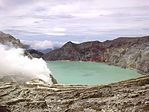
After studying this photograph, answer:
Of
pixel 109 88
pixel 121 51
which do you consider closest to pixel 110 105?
pixel 109 88

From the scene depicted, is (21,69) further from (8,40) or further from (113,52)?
(113,52)

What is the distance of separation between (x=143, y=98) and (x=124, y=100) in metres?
1.46

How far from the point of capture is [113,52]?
169 meters

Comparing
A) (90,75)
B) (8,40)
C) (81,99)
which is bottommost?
(90,75)

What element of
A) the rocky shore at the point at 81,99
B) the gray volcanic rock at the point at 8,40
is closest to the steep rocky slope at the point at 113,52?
the gray volcanic rock at the point at 8,40

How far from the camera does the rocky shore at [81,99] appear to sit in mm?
27781

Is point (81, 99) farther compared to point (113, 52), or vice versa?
point (113, 52)

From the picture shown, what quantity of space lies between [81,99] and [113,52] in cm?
13885

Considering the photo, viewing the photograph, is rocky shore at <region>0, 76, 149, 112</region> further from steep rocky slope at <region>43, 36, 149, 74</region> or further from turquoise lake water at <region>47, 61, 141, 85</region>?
steep rocky slope at <region>43, 36, 149, 74</region>

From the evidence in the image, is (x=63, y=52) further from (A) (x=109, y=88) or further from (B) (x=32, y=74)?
(A) (x=109, y=88)

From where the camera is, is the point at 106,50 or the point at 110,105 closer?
the point at 110,105

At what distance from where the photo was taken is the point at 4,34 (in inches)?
4328

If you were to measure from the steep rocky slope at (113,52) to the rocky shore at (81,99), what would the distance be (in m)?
97.3

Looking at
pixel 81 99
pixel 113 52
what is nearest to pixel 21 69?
pixel 81 99
